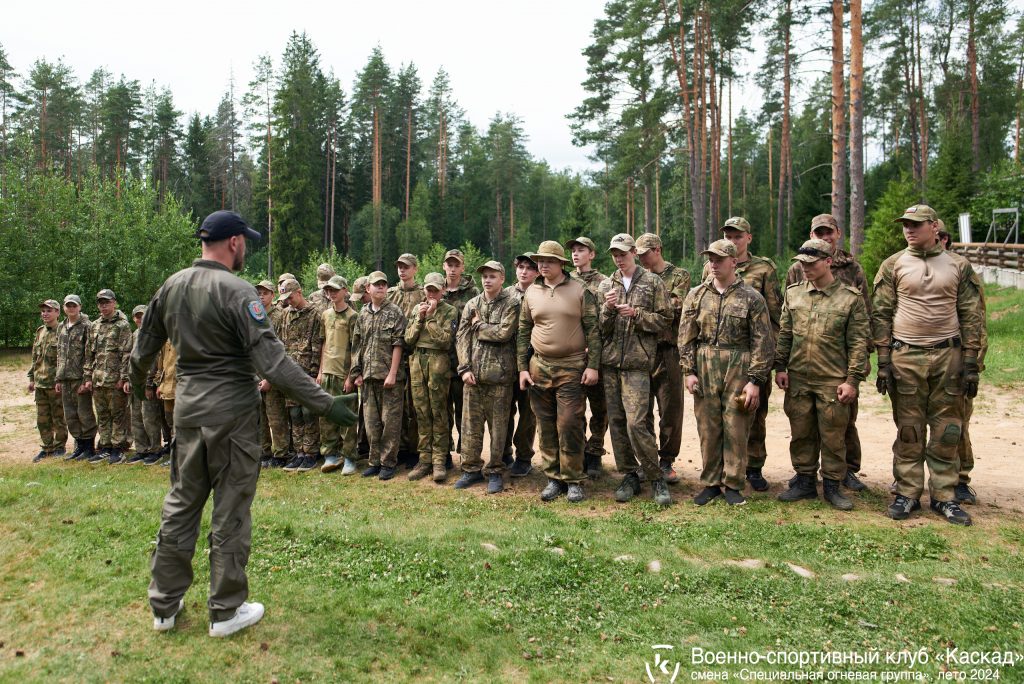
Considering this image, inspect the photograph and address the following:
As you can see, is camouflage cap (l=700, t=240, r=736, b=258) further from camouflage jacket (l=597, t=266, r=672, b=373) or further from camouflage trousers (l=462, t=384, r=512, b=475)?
camouflage trousers (l=462, t=384, r=512, b=475)

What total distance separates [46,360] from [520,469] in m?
7.67

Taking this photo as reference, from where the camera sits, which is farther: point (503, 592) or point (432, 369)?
point (432, 369)

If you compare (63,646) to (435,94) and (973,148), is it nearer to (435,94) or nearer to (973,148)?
(973,148)

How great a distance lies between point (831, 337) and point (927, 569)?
2153 millimetres

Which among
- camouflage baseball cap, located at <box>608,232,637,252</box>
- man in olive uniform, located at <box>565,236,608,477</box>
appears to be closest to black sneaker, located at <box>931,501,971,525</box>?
man in olive uniform, located at <box>565,236,608,477</box>

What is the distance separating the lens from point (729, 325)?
6391mm

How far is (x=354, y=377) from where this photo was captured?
27.9 ft

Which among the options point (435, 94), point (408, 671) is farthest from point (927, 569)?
point (435, 94)

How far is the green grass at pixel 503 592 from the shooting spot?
381cm

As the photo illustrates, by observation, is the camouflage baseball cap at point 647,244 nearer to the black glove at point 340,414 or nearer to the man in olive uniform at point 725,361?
the man in olive uniform at point 725,361

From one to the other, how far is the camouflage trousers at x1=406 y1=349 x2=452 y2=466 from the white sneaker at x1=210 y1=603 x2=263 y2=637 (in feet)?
13.1

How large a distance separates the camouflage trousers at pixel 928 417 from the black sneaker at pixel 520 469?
3857mm

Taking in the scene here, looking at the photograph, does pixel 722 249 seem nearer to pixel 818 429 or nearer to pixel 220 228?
pixel 818 429

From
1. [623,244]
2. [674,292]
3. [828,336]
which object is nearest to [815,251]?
[828,336]
